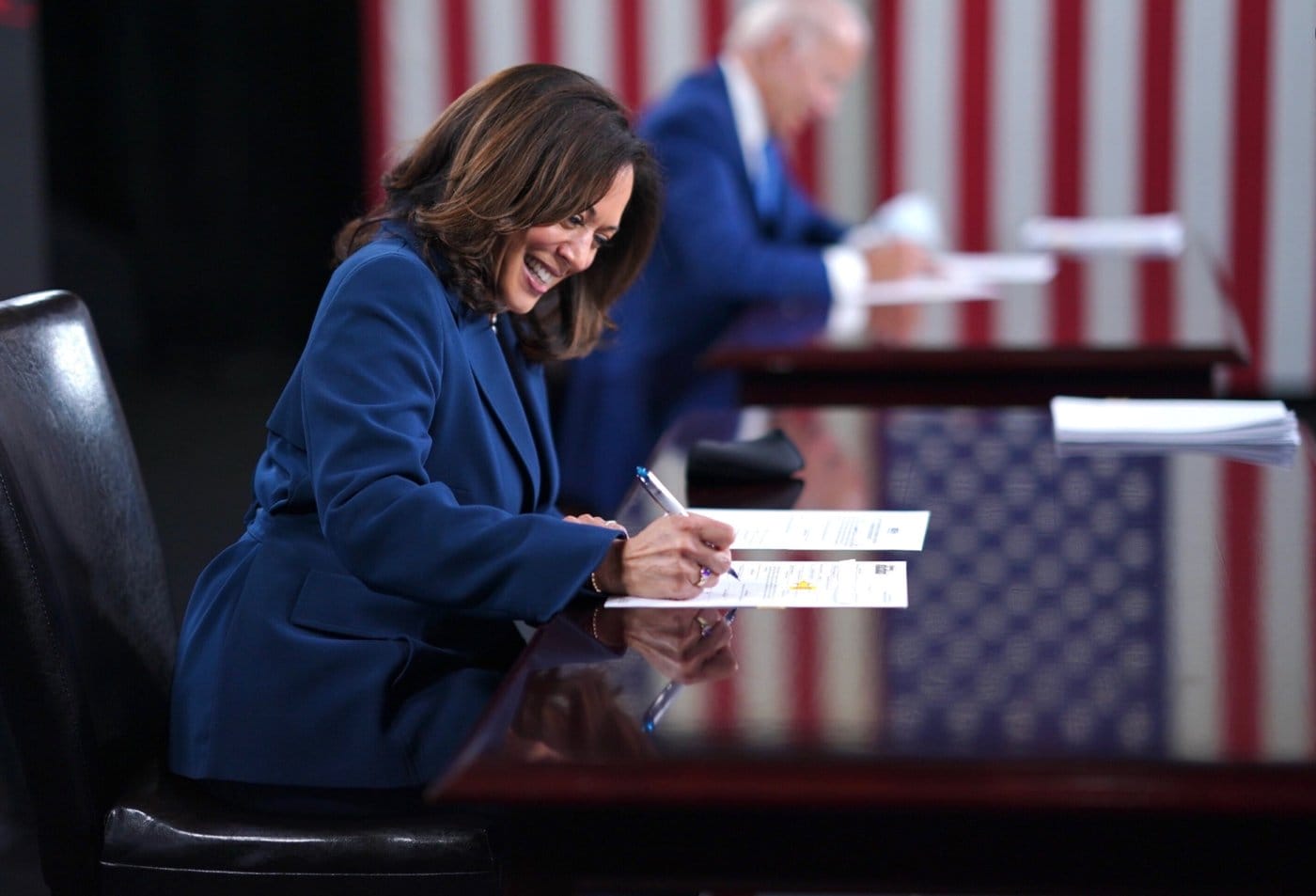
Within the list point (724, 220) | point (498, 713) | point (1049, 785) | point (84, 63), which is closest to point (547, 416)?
point (498, 713)

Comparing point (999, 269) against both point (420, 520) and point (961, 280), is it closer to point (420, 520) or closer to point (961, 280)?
point (961, 280)

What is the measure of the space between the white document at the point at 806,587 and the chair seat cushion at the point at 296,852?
0.84 ft

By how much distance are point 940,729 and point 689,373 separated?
275 centimetres

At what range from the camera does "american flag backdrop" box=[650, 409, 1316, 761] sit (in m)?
1.09

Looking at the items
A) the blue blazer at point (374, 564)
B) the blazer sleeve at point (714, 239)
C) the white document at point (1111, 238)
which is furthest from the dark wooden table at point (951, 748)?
the white document at point (1111, 238)

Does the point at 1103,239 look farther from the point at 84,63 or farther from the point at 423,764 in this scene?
the point at 84,63

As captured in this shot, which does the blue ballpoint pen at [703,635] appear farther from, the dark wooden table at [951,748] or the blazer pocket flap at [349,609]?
the blazer pocket flap at [349,609]

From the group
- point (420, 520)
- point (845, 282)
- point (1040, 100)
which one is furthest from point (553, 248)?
point (1040, 100)

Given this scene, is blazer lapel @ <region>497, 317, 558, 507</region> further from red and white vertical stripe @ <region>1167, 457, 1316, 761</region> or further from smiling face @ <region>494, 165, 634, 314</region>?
red and white vertical stripe @ <region>1167, 457, 1316, 761</region>

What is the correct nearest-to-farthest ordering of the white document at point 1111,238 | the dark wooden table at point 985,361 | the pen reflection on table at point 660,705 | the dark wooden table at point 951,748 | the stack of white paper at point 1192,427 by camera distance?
the dark wooden table at point 951,748 < the pen reflection on table at point 660,705 < the stack of white paper at point 1192,427 < the dark wooden table at point 985,361 < the white document at point 1111,238

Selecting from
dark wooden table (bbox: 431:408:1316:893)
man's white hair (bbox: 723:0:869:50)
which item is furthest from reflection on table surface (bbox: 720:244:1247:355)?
dark wooden table (bbox: 431:408:1316:893)

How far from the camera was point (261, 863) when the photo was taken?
1.44 meters

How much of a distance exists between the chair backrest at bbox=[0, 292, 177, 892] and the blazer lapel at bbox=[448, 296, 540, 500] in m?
0.38

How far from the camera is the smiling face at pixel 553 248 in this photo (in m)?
1.64
